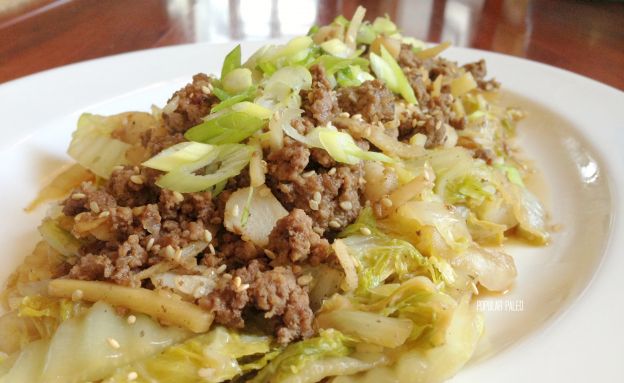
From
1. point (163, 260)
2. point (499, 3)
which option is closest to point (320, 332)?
point (163, 260)

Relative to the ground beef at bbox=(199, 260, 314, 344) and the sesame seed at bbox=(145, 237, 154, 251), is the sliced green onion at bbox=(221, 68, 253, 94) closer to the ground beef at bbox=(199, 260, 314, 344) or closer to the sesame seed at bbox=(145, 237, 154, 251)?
the sesame seed at bbox=(145, 237, 154, 251)

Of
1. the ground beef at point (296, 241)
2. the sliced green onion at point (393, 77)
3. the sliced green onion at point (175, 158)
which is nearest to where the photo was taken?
the ground beef at point (296, 241)

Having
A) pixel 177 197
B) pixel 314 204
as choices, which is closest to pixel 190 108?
pixel 177 197

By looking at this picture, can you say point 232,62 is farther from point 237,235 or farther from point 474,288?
point 474,288

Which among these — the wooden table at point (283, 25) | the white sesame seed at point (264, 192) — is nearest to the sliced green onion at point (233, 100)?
the white sesame seed at point (264, 192)

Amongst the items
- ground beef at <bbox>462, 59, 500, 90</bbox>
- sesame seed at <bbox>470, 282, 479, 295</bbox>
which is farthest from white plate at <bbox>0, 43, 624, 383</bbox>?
ground beef at <bbox>462, 59, 500, 90</bbox>

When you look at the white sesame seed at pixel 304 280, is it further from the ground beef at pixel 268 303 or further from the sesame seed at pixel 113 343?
the sesame seed at pixel 113 343
